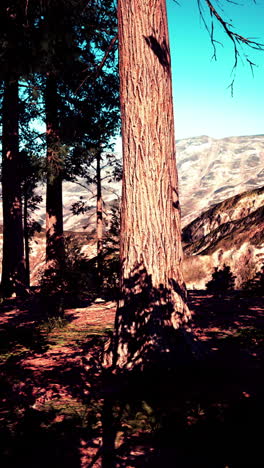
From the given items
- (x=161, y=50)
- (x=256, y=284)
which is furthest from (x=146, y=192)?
(x=256, y=284)

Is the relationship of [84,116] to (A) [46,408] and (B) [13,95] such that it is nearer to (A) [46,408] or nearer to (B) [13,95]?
(B) [13,95]

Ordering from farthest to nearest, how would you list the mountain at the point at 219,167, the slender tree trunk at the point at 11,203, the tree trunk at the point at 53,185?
the mountain at the point at 219,167
the slender tree trunk at the point at 11,203
the tree trunk at the point at 53,185

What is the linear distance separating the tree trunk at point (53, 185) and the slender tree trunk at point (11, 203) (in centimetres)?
94

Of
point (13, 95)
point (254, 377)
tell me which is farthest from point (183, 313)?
point (13, 95)

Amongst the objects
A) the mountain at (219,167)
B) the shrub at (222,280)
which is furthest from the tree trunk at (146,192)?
the mountain at (219,167)

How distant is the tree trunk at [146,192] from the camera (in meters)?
3.94

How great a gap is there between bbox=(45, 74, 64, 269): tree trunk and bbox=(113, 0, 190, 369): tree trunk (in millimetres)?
5431

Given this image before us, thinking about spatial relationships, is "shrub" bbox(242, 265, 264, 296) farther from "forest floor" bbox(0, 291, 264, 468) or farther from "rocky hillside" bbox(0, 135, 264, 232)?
"rocky hillside" bbox(0, 135, 264, 232)

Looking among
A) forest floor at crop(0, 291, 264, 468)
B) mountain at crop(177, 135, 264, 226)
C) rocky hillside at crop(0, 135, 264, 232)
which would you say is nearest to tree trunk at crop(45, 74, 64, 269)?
forest floor at crop(0, 291, 264, 468)

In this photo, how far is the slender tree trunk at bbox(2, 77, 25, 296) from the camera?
9.45 metres

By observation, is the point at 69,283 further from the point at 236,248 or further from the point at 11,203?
the point at 236,248

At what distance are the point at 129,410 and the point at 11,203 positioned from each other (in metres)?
7.69

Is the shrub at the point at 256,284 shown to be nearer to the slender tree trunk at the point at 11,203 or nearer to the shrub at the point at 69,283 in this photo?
the shrub at the point at 69,283

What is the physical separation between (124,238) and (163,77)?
6.74 ft
